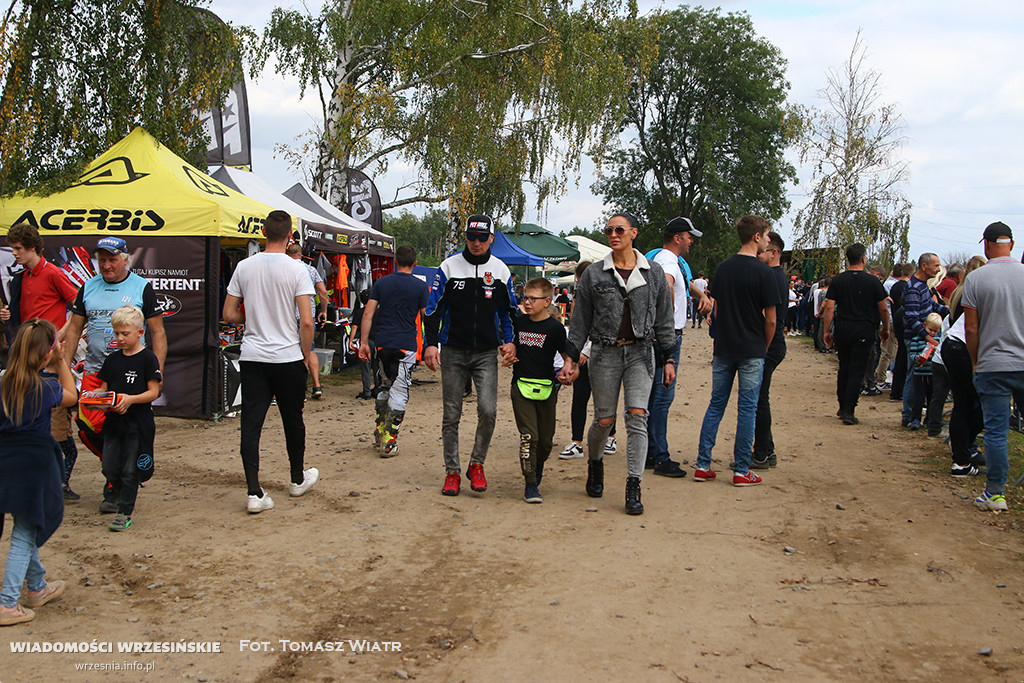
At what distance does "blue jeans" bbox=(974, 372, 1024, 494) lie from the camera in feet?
19.1

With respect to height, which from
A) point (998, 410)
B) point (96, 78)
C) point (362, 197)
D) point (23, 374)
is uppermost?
point (96, 78)

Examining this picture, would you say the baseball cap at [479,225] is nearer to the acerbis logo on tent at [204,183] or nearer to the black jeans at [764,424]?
the black jeans at [764,424]

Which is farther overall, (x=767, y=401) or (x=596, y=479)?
(x=767, y=401)

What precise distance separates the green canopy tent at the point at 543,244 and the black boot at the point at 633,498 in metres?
14.5

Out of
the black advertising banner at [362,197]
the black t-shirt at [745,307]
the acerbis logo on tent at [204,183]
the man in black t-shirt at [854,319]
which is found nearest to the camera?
the black t-shirt at [745,307]

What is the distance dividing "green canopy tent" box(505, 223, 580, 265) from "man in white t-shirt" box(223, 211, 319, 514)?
1453 centimetres

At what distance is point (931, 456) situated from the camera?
26.4ft

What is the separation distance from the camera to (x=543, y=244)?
2120 centimetres

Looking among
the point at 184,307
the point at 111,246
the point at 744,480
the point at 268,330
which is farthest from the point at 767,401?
the point at 184,307

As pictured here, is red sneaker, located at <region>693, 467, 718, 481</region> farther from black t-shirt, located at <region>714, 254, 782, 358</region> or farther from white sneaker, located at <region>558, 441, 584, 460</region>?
white sneaker, located at <region>558, 441, 584, 460</region>

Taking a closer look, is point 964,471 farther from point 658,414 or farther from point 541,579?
point 541,579

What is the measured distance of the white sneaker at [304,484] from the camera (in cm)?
619

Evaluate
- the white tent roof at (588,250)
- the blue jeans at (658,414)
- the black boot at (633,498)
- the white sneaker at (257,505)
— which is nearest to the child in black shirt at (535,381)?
the black boot at (633,498)

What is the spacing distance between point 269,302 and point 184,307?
14.4 ft
